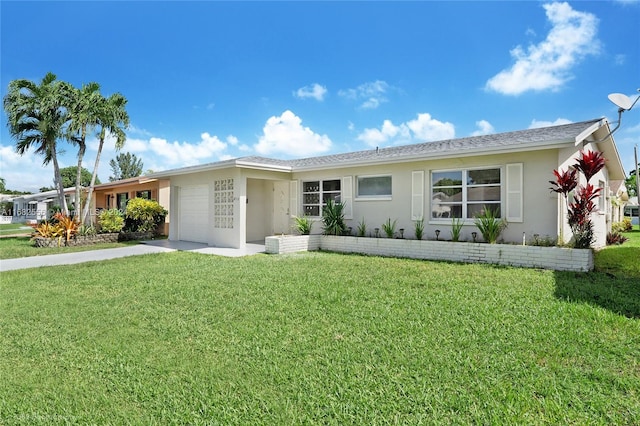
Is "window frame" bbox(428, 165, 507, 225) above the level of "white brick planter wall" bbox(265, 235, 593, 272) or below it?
above

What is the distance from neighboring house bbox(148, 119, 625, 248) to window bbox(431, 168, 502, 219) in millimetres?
29

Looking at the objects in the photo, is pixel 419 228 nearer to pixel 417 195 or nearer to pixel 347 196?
pixel 417 195

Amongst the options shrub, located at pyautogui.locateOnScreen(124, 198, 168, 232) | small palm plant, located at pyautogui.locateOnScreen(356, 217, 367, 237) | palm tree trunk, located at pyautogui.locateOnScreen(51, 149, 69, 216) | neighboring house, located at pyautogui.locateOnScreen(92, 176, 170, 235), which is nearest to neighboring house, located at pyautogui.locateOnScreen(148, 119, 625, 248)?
small palm plant, located at pyautogui.locateOnScreen(356, 217, 367, 237)

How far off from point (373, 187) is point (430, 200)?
2166mm

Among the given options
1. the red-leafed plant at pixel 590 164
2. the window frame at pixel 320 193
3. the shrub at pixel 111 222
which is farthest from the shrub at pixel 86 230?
the red-leafed plant at pixel 590 164

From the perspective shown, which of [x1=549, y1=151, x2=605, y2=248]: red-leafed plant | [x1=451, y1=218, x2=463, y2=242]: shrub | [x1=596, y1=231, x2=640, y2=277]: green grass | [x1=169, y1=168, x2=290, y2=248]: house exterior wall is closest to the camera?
[x1=596, y1=231, x2=640, y2=277]: green grass

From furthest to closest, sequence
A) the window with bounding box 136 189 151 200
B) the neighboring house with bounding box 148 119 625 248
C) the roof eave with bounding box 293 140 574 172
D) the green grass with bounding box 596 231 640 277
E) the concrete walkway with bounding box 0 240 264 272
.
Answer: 1. the window with bounding box 136 189 151 200
2. the concrete walkway with bounding box 0 240 264 272
3. the neighboring house with bounding box 148 119 625 248
4. the roof eave with bounding box 293 140 574 172
5. the green grass with bounding box 596 231 640 277

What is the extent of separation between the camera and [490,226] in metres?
9.46

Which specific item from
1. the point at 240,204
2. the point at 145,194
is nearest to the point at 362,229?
the point at 240,204

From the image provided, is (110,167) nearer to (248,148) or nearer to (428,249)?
(248,148)

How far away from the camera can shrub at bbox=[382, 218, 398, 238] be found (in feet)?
37.9

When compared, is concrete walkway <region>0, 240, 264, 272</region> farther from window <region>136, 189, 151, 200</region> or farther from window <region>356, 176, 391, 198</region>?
window <region>136, 189, 151, 200</region>

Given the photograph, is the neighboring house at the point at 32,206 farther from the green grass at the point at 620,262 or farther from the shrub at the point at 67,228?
the green grass at the point at 620,262

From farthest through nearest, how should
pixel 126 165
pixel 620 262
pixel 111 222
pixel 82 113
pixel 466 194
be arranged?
pixel 126 165 → pixel 111 222 → pixel 82 113 → pixel 466 194 → pixel 620 262
